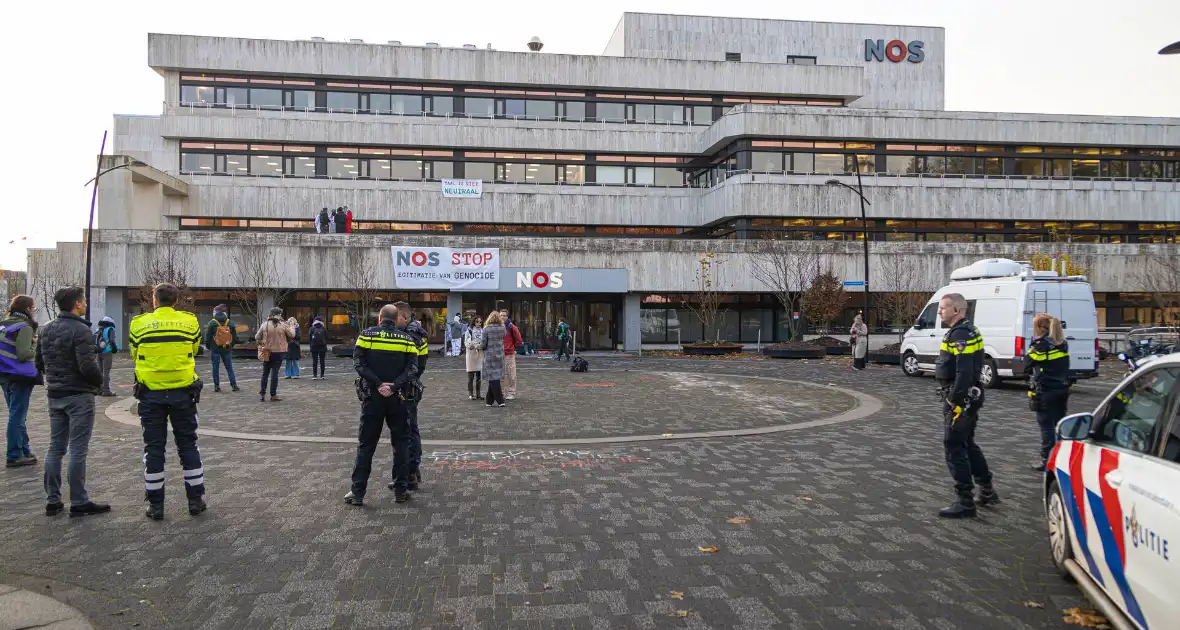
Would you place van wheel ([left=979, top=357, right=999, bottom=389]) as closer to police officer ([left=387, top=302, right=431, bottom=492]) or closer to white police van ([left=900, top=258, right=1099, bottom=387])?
white police van ([left=900, top=258, right=1099, bottom=387])

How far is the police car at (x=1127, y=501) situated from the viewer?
3020 millimetres

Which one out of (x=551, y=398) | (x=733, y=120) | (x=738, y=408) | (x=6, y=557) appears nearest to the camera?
(x=6, y=557)

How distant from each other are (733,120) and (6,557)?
3921 centimetres

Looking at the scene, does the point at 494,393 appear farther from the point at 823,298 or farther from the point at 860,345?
the point at 823,298

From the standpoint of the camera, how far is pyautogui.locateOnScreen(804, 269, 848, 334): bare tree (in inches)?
1271

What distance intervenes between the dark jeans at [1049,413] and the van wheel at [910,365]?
42.0 feet

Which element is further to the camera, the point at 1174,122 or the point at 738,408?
the point at 1174,122

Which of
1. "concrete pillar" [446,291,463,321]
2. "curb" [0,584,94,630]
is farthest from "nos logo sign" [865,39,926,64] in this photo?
"curb" [0,584,94,630]

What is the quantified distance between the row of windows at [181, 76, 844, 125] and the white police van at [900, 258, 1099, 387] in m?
31.9

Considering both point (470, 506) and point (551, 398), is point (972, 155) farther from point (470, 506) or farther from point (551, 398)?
point (470, 506)

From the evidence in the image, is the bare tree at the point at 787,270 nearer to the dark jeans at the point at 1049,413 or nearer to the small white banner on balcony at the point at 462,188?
the small white banner on balcony at the point at 462,188

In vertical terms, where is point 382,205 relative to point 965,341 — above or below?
above

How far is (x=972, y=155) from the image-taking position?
41781 millimetres

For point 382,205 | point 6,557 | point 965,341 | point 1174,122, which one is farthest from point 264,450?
point 1174,122
